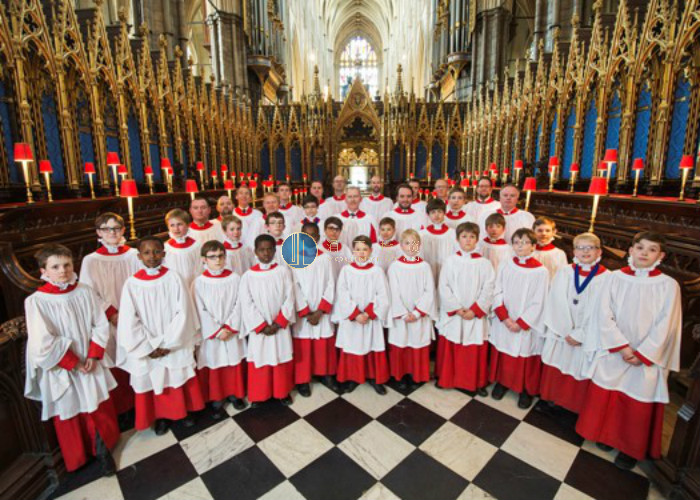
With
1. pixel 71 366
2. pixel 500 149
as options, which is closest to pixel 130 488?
pixel 71 366

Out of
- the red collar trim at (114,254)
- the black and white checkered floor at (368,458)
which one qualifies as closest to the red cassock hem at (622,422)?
the black and white checkered floor at (368,458)

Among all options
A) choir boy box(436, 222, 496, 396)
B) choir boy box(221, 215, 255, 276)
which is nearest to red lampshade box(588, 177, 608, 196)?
choir boy box(436, 222, 496, 396)

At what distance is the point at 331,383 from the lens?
3.47 meters

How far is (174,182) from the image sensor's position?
11.0m

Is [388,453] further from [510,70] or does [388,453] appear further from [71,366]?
[510,70]

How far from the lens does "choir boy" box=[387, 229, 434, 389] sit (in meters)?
3.26

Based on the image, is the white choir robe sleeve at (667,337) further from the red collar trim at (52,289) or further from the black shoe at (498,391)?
the red collar trim at (52,289)

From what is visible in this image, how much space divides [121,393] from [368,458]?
88.2 inches

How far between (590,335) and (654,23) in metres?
7.79

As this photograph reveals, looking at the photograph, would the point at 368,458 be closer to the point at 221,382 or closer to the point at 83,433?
the point at 221,382

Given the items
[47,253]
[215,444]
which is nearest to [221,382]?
[215,444]

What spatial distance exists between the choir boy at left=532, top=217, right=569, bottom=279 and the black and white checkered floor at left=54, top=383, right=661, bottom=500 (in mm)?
1390

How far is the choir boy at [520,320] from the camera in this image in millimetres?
3027

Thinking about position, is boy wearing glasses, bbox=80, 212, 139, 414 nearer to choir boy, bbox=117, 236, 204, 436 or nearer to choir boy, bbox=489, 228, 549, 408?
choir boy, bbox=117, 236, 204, 436
